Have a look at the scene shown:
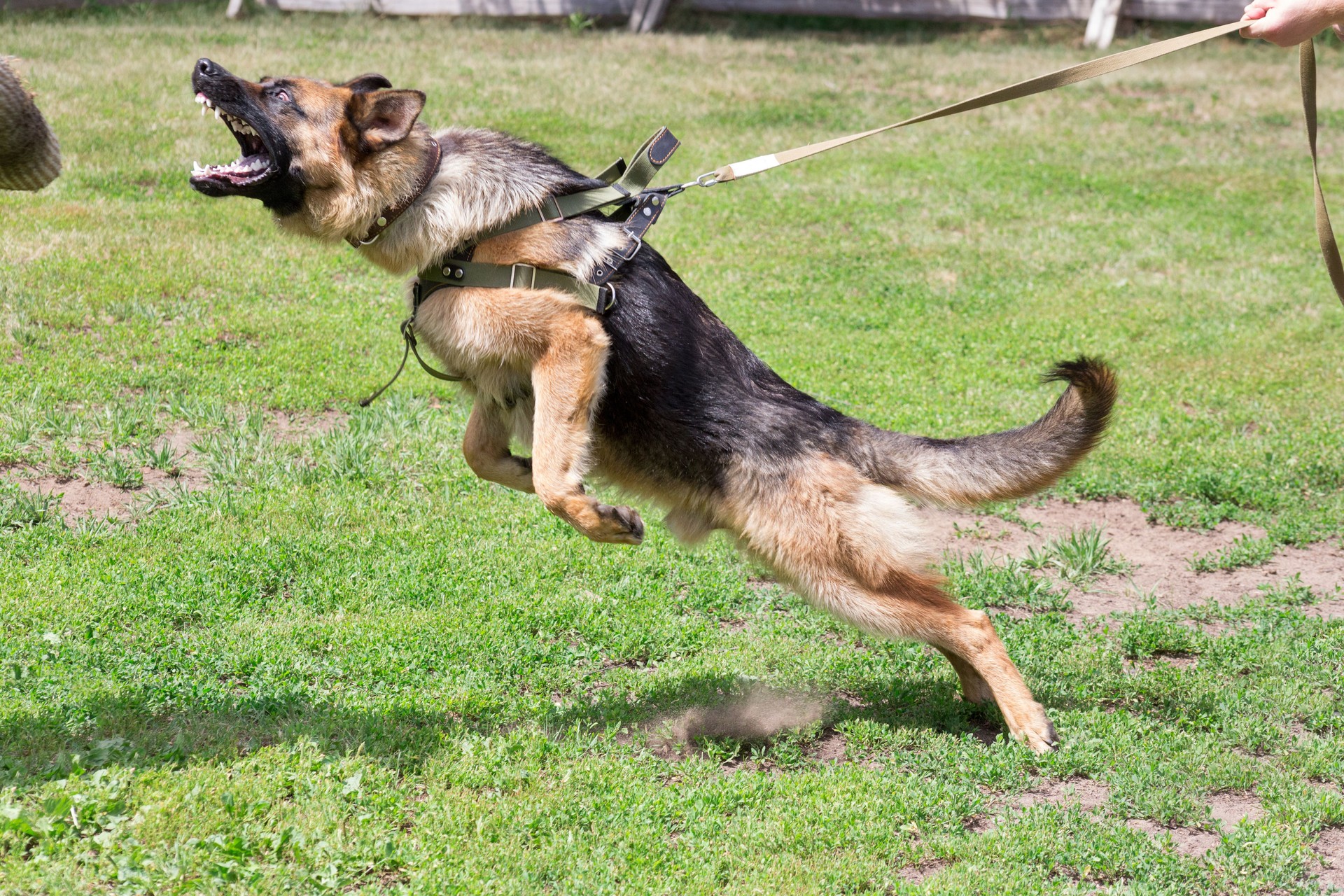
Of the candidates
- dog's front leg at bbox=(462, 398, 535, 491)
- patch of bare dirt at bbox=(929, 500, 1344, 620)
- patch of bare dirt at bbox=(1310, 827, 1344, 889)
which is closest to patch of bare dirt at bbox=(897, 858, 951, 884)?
patch of bare dirt at bbox=(1310, 827, 1344, 889)

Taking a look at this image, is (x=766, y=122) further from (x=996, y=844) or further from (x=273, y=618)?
(x=996, y=844)

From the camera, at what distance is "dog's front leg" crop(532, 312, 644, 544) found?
167 inches

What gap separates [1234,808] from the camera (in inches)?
170

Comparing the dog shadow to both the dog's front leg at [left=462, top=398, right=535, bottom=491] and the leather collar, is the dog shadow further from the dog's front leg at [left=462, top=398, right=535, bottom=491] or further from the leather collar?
the leather collar

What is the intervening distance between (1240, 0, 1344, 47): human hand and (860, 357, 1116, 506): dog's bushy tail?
1355 millimetres

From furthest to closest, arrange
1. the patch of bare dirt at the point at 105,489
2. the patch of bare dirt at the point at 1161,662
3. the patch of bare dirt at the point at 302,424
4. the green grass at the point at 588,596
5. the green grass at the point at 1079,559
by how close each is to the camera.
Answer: the patch of bare dirt at the point at 302,424 → the green grass at the point at 1079,559 → the patch of bare dirt at the point at 105,489 → the patch of bare dirt at the point at 1161,662 → the green grass at the point at 588,596

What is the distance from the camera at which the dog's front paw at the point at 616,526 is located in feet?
13.8

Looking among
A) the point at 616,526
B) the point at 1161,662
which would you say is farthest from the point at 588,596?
the point at 1161,662

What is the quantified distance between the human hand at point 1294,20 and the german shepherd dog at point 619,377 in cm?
138

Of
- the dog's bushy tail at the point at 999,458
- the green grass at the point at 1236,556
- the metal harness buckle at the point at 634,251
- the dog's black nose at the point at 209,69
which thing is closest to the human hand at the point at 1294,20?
the dog's bushy tail at the point at 999,458

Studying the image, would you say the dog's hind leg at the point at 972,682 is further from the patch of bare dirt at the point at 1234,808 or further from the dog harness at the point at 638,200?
the dog harness at the point at 638,200

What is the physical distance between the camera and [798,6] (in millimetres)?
20828

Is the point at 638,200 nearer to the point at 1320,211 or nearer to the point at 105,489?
the point at 1320,211

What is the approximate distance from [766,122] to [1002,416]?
25.8ft
